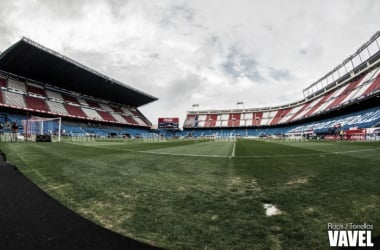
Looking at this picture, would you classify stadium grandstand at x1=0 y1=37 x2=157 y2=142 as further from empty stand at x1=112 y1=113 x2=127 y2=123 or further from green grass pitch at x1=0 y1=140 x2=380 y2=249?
green grass pitch at x1=0 y1=140 x2=380 y2=249

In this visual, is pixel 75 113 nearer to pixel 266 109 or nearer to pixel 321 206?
pixel 321 206

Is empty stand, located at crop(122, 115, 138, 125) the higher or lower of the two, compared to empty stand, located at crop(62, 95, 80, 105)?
lower

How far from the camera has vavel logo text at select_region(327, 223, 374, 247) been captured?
155cm

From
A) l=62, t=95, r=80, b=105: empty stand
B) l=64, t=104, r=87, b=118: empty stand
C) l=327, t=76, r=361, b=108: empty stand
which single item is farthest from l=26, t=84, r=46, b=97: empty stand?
l=327, t=76, r=361, b=108: empty stand

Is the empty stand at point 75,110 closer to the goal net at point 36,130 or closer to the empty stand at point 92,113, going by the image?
the empty stand at point 92,113

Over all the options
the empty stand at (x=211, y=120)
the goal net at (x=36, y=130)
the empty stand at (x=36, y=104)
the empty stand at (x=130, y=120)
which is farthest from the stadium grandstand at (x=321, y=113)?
the empty stand at (x=36, y=104)

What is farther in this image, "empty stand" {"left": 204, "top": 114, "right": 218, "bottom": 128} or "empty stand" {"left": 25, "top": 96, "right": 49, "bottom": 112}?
"empty stand" {"left": 204, "top": 114, "right": 218, "bottom": 128}

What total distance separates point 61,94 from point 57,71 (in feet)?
35.3

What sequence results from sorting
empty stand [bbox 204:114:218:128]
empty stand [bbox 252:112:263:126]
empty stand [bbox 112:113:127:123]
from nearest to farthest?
empty stand [bbox 112:113:127:123], empty stand [bbox 252:112:263:126], empty stand [bbox 204:114:218:128]

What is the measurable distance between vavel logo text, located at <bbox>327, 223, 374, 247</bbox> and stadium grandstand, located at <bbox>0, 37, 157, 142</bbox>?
3291 cm

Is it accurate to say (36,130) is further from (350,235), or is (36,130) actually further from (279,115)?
(279,115)

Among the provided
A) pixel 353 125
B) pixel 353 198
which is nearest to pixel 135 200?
pixel 353 198

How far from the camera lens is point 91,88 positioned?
54469 mm

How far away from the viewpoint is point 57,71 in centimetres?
4359
